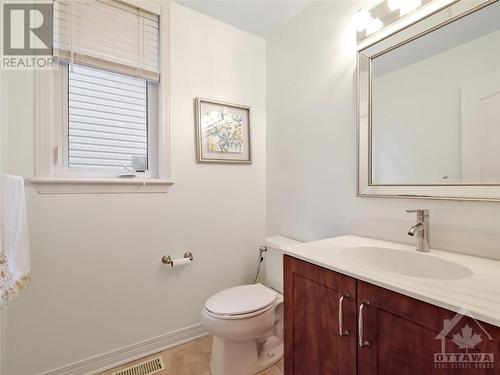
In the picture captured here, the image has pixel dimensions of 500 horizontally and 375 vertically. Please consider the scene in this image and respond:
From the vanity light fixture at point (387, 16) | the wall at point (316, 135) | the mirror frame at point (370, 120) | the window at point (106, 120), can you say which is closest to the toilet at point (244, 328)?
the wall at point (316, 135)

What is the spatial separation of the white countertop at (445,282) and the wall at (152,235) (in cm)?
92

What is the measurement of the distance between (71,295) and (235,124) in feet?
5.02

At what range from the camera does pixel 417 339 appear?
0.64 metres

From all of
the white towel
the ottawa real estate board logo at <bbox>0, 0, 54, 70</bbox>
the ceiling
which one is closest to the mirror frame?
the ceiling

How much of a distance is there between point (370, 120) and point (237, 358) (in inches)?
59.6

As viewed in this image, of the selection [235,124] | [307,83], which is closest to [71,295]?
[235,124]

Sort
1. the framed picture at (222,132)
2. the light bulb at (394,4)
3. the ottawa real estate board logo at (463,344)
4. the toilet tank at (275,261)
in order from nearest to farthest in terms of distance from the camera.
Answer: the ottawa real estate board logo at (463,344), the light bulb at (394,4), the toilet tank at (275,261), the framed picture at (222,132)

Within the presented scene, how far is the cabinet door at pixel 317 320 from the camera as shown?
0.81 metres

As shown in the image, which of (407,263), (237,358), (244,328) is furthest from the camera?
(237,358)

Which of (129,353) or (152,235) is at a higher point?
(152,235)

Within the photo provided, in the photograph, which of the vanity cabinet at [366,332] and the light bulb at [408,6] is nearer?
the vanity cabinet at [366,332]

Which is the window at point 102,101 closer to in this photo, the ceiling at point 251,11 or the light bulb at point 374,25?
the ceiling at point 251,11

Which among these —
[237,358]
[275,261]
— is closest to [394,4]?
[275,261]

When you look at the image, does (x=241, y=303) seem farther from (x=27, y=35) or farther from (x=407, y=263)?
(x=27, y=35)
